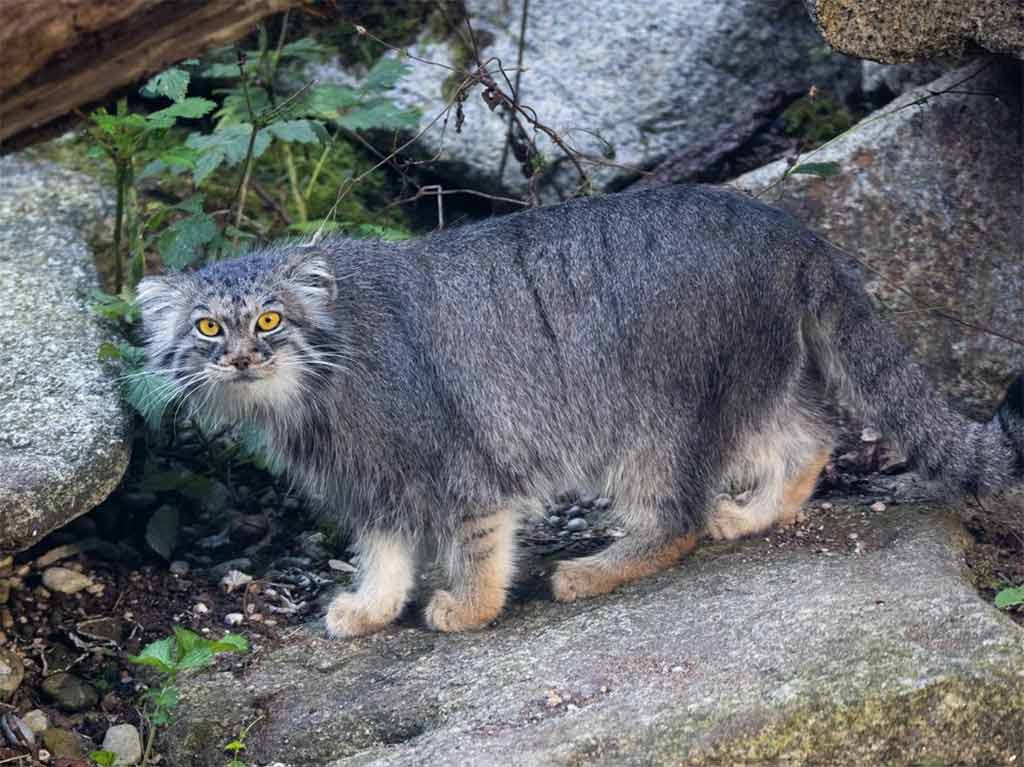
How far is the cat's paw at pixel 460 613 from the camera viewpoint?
432 cm

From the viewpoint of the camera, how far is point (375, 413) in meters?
4.26

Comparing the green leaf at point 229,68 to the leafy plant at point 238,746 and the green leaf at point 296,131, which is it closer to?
the green leaf at point 296,131

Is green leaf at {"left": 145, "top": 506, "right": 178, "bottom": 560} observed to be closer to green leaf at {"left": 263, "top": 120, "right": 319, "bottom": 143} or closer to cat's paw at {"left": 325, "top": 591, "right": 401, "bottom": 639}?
cat's paw at {"left": 325, "top": 591, "right": 401, "bottom": 639}

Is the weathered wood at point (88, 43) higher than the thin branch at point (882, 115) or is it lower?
higher

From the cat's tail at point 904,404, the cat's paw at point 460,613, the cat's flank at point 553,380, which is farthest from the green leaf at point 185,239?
the cat's tail at point 904,404

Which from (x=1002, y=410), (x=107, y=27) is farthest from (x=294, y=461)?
(x=1002, y=410)

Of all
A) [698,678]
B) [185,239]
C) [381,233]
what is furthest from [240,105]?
[698,678]

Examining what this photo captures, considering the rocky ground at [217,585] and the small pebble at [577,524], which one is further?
the small pebble at [577,524]

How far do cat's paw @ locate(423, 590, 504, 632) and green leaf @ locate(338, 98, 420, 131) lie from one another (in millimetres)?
1740

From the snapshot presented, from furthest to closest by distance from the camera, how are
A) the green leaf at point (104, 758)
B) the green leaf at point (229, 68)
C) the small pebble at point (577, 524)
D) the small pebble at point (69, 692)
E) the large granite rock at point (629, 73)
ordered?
the large granite rock at point (629, 73) < the green leaf at point (229, 68) < the small pebble at point (577, 524) < the small pebble at point (69, 692) < the green leaf at point (104, 758)

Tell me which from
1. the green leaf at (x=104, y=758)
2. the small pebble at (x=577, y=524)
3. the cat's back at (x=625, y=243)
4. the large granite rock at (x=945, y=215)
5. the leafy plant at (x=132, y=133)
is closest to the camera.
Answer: the green leaf at (x=104, y=758)

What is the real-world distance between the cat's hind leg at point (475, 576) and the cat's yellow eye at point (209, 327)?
2.96 ft

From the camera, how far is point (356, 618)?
4.37 meters

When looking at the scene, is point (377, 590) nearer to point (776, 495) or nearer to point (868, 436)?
point (776, 495)
